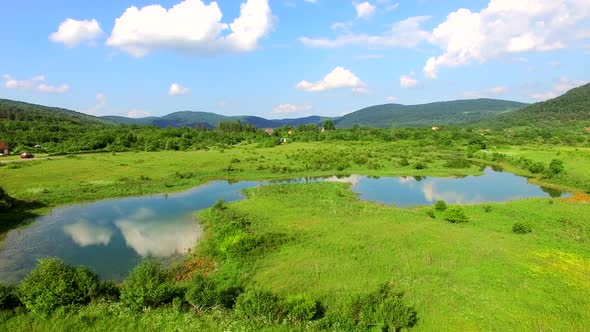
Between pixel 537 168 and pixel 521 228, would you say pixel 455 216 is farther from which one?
pixel 537 168

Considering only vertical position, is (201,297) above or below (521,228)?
above

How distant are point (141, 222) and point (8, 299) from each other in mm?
17346

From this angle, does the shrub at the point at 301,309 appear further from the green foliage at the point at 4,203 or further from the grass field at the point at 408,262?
the green foliage at the point at 4,203

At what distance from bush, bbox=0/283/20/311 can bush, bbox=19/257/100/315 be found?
0.34 meters

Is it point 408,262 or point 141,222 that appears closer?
point 408,262

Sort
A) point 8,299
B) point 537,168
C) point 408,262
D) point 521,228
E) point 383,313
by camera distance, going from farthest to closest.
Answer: point 537,168, point 521,228, point 408,262, point 8,299, point 383,313

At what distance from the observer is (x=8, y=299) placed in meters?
14.7

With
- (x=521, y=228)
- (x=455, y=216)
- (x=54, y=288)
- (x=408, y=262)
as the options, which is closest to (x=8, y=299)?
(x=54, y=288)

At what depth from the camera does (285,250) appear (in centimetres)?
2300

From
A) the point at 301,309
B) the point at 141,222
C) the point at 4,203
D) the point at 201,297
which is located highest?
the point at 4,203

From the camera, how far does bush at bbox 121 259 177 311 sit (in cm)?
1481

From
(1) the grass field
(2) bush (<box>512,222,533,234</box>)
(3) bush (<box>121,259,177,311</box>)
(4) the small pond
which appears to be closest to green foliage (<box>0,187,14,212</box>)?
(1) the grass field

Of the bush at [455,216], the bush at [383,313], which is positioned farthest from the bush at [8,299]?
the bush at [455,216]

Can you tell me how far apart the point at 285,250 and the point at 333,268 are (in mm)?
4284
